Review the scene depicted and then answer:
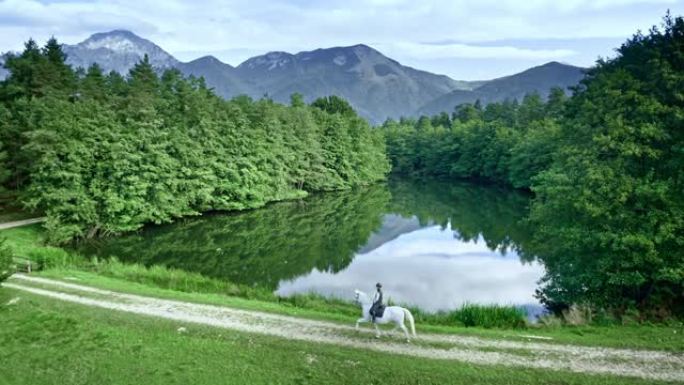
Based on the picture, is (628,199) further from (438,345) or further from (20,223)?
(20,223)

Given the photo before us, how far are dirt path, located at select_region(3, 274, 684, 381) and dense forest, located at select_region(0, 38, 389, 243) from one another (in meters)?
21.7

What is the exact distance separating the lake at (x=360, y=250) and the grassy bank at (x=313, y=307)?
5184 mm

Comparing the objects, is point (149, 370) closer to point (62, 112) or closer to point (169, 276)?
point (169, 276)

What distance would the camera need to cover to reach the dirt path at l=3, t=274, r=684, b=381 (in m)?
13.6

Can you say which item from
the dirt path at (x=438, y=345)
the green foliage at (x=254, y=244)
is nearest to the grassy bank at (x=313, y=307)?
the dirt path at (x=438, y=345)

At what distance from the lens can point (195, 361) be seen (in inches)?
551

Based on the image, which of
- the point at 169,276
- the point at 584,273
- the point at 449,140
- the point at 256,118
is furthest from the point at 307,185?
the point at 584,273

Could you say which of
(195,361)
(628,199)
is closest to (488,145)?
(628,199)

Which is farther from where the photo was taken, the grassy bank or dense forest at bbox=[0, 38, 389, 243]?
dense forest at bbox=[0, 38, 389, 243]

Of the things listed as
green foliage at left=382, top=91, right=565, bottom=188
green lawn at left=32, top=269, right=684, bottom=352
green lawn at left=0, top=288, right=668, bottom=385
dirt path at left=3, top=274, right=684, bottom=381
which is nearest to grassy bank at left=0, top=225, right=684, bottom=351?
green lawn at left=32, top=269, right=684, bottom=352

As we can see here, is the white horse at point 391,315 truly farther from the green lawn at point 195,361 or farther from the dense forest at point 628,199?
the dense forest at point 628,199

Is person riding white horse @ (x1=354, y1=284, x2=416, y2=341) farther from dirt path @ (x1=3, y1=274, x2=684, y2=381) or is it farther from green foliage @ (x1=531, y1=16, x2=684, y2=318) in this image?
green foliage @ (x1=531, y1=16, x2=684, y2=318)

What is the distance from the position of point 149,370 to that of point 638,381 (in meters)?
12.9

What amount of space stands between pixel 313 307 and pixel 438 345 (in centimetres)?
702
